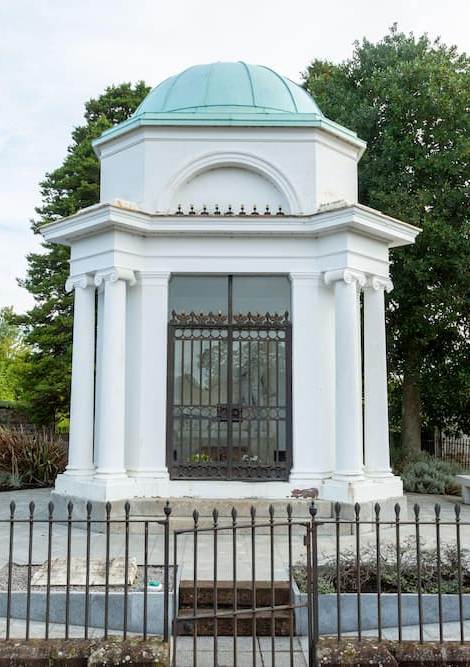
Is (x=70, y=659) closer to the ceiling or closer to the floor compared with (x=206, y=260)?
closer to the floor

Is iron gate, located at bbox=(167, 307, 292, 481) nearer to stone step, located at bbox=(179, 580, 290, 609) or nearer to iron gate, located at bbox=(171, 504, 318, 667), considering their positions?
iron gate, located at bbox=(171, 504, 318, 667)

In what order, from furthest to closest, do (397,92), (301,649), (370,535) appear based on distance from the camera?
(397,92) → (370,535) → (301,649)

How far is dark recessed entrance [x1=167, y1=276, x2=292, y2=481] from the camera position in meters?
9.80

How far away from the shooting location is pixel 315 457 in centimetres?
968

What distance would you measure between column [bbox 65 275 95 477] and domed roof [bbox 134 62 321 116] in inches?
119

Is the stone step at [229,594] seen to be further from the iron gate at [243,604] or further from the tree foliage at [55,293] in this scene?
the tree foliage at [55,293]

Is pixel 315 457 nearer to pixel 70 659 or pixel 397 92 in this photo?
pixel 70 659

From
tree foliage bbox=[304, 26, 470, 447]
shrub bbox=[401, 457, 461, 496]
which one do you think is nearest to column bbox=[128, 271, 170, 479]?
shrub bbox=[401, 457, 461, 496]

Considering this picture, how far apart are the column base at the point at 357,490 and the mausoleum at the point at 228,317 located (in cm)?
3

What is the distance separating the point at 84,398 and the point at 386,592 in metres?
5.48

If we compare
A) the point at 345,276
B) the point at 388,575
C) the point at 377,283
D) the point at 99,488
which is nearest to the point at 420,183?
the point at 377,283

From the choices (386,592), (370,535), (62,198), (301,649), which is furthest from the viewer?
(62,198)

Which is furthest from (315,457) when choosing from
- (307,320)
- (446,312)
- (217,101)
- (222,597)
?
(446,312)

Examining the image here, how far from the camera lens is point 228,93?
35.6 feet
